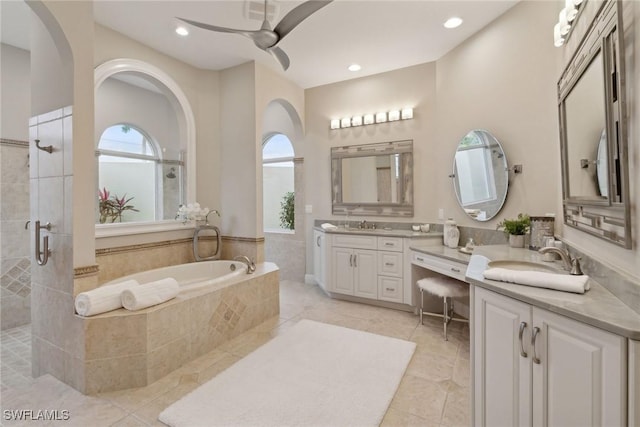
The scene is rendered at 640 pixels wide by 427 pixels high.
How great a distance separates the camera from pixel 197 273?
3547mm

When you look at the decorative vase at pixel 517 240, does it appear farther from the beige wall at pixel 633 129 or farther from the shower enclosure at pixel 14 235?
the shower enclosure at pixel 14 235

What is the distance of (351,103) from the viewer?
428 centimetres

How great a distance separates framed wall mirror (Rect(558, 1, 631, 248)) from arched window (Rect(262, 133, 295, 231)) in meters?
3.84

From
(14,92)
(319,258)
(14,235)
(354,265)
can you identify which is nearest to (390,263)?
(354,265)

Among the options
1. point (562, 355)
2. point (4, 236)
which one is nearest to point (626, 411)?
point (562, 355)

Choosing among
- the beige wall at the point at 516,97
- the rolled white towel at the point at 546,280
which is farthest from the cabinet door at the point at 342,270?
the rolled white towel at the point at 546,280

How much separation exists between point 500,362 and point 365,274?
243 centimetres

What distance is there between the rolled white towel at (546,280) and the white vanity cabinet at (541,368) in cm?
9

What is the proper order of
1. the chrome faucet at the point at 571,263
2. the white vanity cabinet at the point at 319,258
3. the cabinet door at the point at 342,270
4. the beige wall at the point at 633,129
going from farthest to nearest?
1. the white vanity cabinet at the point at 319,258
2. the cabinet door at the point at 342,270
3. the chrome faucet at the point at 571,263
4. the beige wall at the point at 633,129

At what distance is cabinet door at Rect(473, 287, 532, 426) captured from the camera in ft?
3.86

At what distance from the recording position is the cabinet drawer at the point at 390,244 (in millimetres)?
3475

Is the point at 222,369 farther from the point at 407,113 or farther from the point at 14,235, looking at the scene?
the point at 407,113

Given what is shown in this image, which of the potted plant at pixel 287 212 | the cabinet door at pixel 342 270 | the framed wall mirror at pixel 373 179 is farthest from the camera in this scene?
the potted plant at pixel 287 212

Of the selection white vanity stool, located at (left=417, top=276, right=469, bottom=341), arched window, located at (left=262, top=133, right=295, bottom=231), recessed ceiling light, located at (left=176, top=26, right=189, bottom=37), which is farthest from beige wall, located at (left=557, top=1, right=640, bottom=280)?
arched window, located at (left=262, top=133, right=295, bottom=231)
